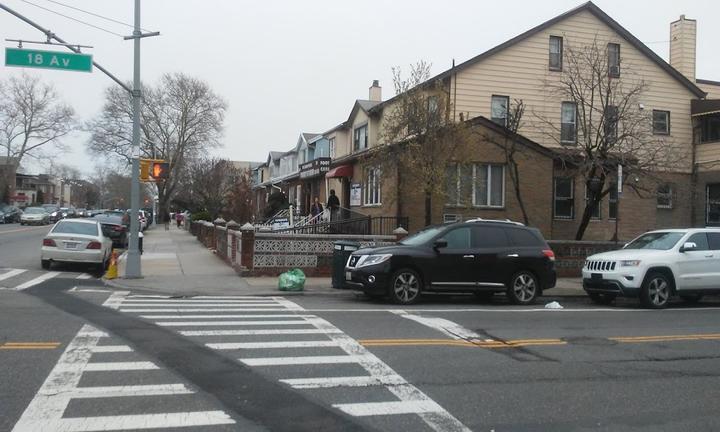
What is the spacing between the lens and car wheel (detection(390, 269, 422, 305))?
1317 cm

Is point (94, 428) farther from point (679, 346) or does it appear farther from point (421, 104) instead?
point (421, 104)

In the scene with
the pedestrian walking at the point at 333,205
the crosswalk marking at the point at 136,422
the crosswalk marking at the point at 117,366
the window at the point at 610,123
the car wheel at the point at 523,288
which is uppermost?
the window at the point at 610,123

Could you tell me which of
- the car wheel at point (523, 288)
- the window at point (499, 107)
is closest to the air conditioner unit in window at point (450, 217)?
the window at point (499, 107)

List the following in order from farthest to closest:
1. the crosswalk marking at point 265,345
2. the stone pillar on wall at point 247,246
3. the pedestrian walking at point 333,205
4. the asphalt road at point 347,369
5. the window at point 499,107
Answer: the window at point 499,107
the pedestrian walking at point 333,205
the stone pillar on wall at point 247,246
the crosswalk marking at point 265,345
the asphalt road at point 347,369

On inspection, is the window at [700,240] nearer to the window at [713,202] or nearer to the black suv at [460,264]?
the black suv at [460,264]

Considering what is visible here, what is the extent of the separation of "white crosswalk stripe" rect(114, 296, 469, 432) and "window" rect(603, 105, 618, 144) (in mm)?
11982

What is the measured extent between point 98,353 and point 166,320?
2606 millimetres

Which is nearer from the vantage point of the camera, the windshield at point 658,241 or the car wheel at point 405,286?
the car wheel at point 405,286

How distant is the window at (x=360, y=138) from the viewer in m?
30.2

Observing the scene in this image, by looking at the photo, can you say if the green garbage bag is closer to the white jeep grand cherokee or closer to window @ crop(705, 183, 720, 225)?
the white jeep grand cherokee

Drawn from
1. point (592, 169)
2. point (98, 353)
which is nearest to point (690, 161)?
point (592, 169)

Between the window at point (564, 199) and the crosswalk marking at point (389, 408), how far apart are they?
20.4m

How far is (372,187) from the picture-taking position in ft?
79.2

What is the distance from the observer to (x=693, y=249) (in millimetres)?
14164
